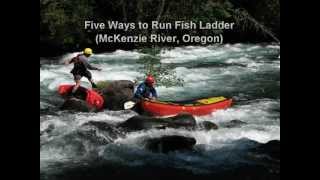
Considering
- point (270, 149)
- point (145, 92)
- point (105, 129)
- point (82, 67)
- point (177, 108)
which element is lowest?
point (270, 149)

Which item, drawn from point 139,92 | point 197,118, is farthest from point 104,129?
point 197,118

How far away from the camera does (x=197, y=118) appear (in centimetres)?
450

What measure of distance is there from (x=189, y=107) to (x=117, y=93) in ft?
1.57

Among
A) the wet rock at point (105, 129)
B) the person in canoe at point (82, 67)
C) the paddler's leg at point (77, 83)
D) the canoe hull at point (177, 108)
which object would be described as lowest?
the wet rock at point (105, 129)

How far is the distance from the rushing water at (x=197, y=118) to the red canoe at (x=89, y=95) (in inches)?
1.7

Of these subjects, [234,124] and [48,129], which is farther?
[234,124]

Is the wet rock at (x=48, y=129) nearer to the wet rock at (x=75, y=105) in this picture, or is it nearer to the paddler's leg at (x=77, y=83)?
the wet rock at (x=75, y=105)

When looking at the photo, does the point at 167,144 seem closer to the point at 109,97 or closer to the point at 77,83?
the point at 109,97

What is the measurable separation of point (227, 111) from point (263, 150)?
346 millimetres

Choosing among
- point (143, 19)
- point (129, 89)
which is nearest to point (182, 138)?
point (129, 89)

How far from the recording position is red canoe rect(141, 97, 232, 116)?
448cm

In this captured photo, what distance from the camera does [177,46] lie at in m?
4.55

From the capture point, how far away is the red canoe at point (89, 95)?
448cm

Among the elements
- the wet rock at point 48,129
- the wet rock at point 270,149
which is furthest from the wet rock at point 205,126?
the wet rock at point 48,129
